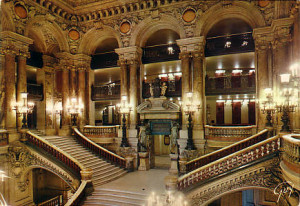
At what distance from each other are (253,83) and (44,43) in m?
13.1

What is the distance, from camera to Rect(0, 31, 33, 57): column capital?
1067cm

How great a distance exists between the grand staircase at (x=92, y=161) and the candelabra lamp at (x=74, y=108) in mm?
1288

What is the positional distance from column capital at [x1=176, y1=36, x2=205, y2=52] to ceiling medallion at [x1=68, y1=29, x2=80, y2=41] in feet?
22.5

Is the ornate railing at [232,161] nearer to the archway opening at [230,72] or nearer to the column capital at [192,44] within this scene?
the archway opening at [230,72]

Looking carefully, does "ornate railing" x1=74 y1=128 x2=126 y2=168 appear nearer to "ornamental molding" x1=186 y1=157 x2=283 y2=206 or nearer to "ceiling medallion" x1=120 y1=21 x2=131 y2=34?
"ornamental molding" x1=186 y1=157 x2=283 y2=206

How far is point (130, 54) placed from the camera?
44.1 feet

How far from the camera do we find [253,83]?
1176 cm

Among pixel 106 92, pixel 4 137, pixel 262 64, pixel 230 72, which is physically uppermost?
pixel 230 72

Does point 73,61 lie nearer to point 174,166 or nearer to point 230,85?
point 174,166

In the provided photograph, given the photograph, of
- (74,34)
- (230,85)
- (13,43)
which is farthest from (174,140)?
(13,43)

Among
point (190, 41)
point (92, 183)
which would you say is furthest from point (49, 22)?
point (92, 183)

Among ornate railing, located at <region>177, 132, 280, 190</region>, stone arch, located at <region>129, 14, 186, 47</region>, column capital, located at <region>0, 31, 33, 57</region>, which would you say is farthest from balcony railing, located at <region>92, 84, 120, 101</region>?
ornate railing, located at <region>177, 132, 280, 190</region>

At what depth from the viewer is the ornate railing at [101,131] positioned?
44.5ft

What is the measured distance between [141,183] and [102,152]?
348cm
